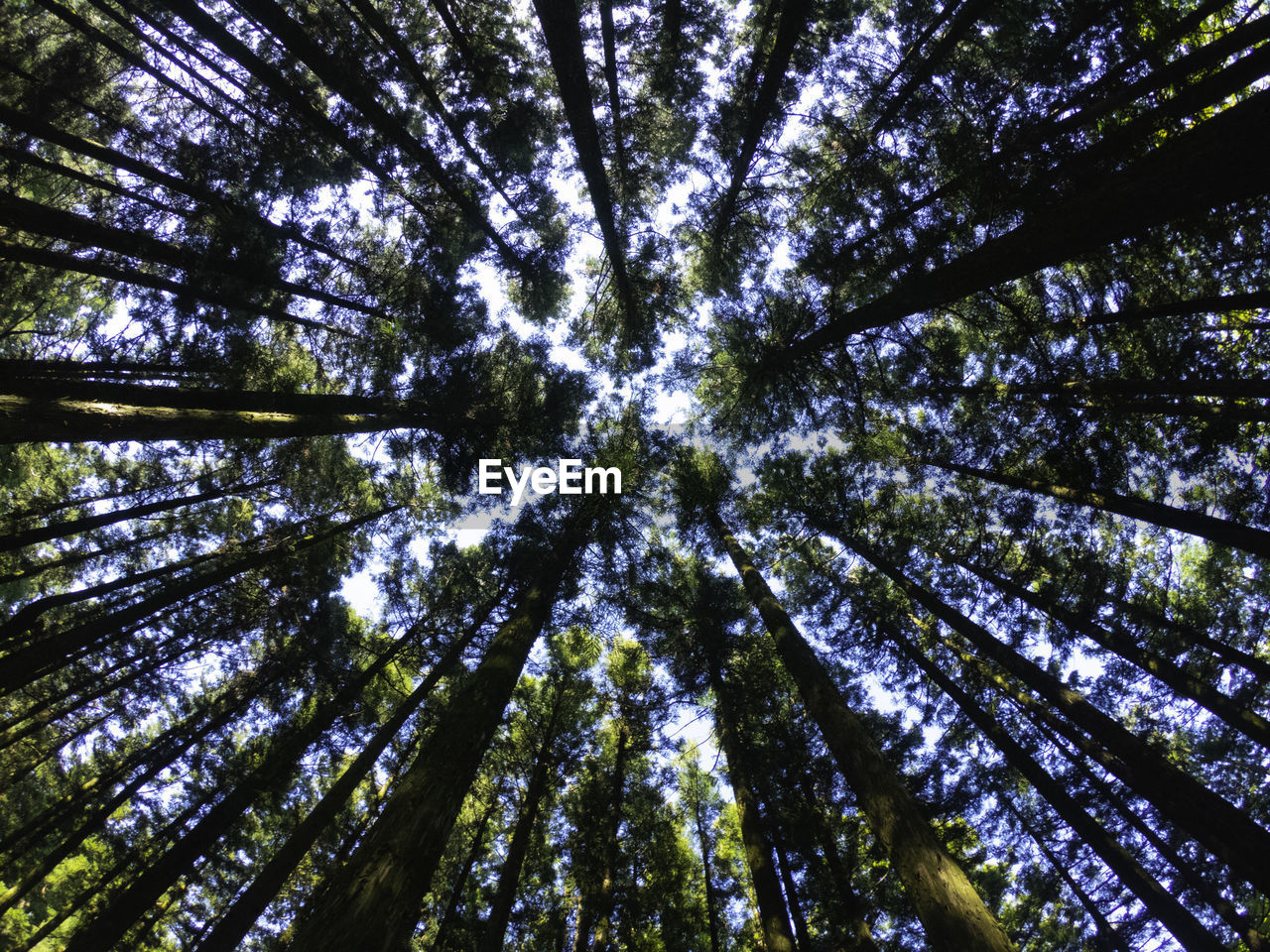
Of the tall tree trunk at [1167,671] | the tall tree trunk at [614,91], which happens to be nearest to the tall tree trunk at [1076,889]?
the tall tree trunk at [1167,671]

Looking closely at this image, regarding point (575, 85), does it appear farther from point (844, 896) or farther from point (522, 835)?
point (844, 896)

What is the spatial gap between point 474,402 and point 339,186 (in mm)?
5535

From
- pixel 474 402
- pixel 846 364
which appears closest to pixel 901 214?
pixel 846 364

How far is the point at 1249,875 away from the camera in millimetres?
5438

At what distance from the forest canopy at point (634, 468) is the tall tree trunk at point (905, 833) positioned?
0.45ft

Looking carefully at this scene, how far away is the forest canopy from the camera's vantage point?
7.48 metres

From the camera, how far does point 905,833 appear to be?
4172 millimetres

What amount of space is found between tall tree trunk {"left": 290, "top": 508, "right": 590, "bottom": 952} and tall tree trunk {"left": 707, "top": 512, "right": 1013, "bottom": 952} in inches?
139

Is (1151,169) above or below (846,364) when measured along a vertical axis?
below

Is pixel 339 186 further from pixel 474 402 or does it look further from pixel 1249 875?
pixel 1249 875

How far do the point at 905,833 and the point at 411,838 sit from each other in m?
3.96

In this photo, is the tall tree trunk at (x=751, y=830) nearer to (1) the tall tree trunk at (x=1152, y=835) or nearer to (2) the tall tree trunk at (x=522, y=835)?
(2) the tall tree trunk at (x=522, y=835)

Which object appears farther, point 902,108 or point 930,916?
point 902,108

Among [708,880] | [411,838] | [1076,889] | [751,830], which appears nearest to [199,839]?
[411,838]
